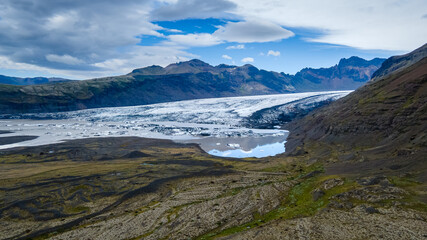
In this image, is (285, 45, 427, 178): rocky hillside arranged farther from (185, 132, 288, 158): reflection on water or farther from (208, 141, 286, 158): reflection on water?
(185, 132, 288, 158): reflection on water

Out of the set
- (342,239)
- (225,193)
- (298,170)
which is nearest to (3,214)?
(225,193)

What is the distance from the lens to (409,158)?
5000cm

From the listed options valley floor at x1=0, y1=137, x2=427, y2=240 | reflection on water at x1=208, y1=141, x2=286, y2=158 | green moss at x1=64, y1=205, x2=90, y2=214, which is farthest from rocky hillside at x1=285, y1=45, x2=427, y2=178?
green moss at x1=64, y1=205, x2=90, y2=214

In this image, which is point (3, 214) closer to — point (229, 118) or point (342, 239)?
point (342, 239)

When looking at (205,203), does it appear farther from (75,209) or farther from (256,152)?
(256,152)

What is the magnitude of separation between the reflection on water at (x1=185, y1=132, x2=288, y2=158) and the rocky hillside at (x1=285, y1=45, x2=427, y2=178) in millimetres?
9654

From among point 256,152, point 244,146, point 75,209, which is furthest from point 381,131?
point 75,209

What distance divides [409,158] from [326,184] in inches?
721

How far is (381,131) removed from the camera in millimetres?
74875

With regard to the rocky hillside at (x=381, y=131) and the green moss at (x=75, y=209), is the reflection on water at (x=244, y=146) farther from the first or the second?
the green moss at (x=75, y=209)

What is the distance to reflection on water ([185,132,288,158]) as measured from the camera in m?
98.5

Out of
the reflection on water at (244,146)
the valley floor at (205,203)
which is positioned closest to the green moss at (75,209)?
the valley floor at (205,203)

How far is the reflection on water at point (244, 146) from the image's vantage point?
323 feet

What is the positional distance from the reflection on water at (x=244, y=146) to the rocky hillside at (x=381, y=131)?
9.65 metres
